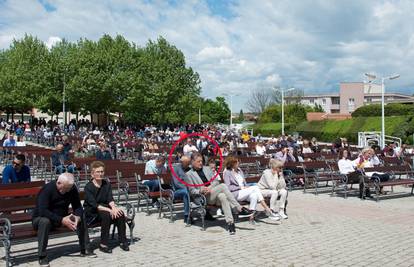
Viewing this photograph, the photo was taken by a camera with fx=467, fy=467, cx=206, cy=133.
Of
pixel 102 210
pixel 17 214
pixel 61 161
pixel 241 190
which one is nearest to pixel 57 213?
pixel 102 210

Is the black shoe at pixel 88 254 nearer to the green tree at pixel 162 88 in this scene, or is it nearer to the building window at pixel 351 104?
the green tree at pixel 162 88

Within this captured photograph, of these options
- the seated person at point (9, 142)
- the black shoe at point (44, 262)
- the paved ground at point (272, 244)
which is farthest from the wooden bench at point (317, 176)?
the seated person at point (9, 142)

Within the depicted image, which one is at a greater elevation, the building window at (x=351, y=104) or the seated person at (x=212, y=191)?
the building window at (x=351, y=104)

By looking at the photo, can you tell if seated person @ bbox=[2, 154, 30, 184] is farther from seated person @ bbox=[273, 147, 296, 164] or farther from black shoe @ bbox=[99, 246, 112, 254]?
seated person @ bbox=[273, 147, 296, 164]

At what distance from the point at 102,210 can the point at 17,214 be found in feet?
4.46

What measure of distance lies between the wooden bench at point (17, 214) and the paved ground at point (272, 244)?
37cm

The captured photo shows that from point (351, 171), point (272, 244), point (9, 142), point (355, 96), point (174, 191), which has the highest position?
point (355, 96)

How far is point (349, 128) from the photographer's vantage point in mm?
50250

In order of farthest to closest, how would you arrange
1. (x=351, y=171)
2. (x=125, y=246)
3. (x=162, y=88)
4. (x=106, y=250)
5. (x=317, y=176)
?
(x=162, y=88) → (x=317, y=176) → (x=351, y=171) → (x=125, y=246) → (x=106, y=250)

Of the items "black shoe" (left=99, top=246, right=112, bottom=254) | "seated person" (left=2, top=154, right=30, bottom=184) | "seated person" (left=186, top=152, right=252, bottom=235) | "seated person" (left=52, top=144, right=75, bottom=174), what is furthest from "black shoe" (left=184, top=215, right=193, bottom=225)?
"seated person" (left=52, top=144, right=75, bottom=174)

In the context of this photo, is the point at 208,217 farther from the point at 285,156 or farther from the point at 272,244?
the point at 285,156

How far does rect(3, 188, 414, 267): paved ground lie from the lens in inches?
263

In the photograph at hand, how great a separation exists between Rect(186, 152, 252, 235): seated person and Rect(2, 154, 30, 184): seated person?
10.7 feet

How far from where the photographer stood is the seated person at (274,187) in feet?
32.9
